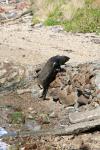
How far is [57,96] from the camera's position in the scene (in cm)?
1446

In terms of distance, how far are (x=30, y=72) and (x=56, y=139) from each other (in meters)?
5.35

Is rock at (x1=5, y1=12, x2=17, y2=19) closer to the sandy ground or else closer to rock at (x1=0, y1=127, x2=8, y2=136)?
the sandy ground

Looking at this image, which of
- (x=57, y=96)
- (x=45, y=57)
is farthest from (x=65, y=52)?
(x=57, y=96)

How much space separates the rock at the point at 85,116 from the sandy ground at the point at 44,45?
14.4 feet

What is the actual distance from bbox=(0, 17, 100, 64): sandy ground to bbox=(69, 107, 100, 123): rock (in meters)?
4.40

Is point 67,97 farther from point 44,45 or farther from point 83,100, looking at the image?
point 44,45

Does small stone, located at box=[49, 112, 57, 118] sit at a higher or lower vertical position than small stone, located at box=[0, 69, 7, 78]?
higher

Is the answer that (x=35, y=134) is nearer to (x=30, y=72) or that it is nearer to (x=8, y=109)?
(x=8, y=109)

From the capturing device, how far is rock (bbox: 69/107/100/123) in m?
11.8

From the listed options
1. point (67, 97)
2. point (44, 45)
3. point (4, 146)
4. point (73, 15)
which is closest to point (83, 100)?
point (67, 97)

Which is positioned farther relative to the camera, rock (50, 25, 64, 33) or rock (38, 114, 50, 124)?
rock (50, 25, 64, 33)

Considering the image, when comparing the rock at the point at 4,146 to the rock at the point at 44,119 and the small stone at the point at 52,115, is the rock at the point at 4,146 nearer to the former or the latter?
the rock at the point at 44,119

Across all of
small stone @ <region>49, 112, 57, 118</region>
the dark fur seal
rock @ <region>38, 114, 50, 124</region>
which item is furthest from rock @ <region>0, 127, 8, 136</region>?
the dark fur seal

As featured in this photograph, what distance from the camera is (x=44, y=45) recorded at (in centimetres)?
1995
